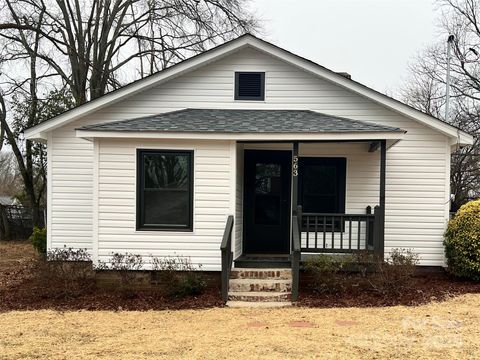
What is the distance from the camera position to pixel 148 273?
8.96m

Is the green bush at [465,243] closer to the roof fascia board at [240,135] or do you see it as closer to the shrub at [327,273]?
the roof fascia board at [240,135]

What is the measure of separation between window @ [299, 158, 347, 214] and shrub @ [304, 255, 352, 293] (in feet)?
6.86

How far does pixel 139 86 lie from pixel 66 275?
4.27 metres

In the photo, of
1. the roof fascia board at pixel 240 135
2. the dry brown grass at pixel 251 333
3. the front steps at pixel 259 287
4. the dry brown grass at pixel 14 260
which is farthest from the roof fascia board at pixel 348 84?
the dry brown grass at pixel 14 260

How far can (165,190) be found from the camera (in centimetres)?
895

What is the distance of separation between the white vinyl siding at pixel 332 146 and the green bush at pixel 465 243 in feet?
1.92

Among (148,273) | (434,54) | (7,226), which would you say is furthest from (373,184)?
(434,54)

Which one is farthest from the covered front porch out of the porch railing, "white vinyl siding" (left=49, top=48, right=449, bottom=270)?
the porch railing

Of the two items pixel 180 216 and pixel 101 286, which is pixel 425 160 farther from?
pixel 101 286

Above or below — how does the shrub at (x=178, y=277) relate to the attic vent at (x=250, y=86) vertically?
below

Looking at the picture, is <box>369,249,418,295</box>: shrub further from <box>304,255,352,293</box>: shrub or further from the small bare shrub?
the small bare shrub

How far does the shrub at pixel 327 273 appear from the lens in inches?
330

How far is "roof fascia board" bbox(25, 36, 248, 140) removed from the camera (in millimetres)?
9891

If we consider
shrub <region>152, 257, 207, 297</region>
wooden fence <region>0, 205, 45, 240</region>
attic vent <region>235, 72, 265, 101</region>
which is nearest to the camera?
shrub <region>152, 257, 207, 297</region>
